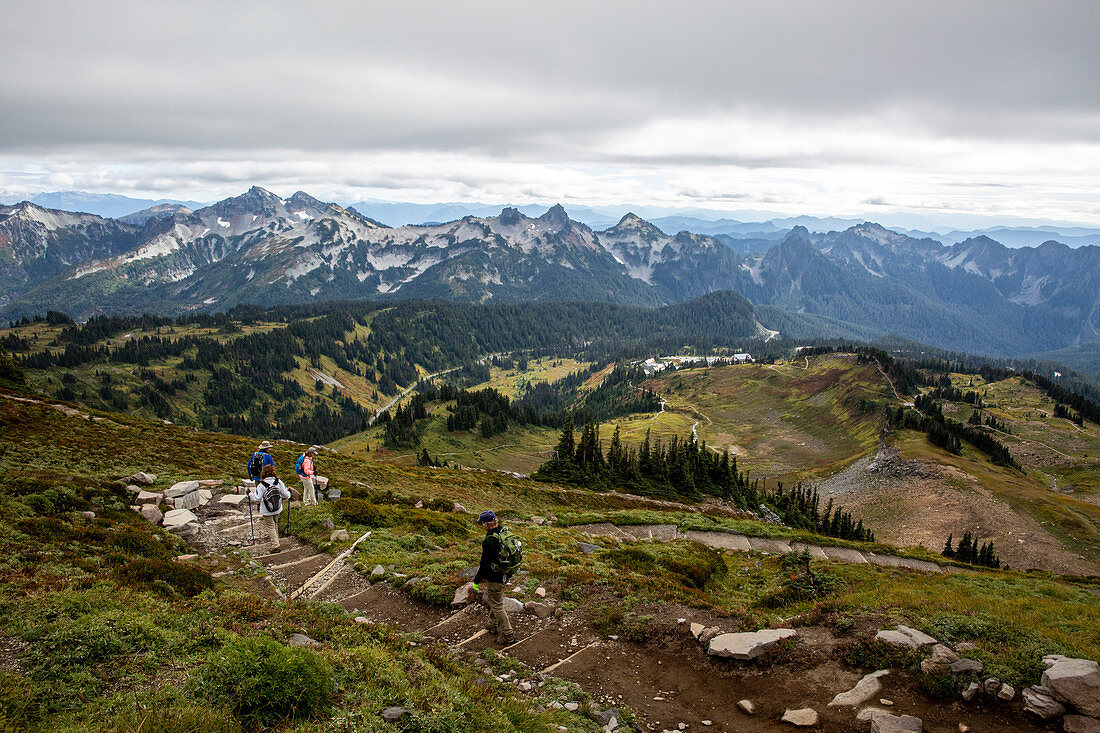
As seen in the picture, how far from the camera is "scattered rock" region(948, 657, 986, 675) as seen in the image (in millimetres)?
11508

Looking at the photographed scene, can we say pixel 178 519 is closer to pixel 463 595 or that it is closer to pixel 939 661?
pixel 463 595

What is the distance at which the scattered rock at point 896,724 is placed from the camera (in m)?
10.2

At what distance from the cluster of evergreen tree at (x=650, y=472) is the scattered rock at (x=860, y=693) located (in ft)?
186

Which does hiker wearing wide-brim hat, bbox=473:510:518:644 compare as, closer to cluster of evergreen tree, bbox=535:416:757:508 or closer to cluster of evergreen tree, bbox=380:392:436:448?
cluster of evergreen tree, bbox=535:416:757:508

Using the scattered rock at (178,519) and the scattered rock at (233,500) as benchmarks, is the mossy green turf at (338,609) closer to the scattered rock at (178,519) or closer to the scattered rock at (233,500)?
the scattered rock at (178,519)

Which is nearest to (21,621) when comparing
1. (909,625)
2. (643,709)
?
(643,709)

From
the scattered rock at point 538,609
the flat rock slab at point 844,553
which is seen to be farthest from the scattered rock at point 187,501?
the flat rock slab at point 844,553

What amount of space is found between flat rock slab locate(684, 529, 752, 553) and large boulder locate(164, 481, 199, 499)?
33.4 m

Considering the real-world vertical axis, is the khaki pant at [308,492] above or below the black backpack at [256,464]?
below

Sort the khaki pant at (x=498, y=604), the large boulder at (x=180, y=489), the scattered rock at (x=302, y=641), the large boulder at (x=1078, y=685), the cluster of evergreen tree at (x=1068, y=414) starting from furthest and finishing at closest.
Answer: the cluster of evergreen tree at (x=1068, y=414) < the large boulder at (x=180, y=489) < the khaki pant at (x=498, y=604) < the scattered rock at (x=302, y=641) < the large boulder at (x=1078, y=685)

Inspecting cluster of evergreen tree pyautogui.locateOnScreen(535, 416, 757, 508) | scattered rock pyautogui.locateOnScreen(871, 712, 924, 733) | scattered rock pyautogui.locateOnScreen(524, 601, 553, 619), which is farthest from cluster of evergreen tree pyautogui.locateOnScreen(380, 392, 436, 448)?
scattered rock pyautogui.locateOnScreen(871, 712, 924, 733)

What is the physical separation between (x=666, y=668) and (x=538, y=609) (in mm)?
5220

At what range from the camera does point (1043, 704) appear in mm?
10242

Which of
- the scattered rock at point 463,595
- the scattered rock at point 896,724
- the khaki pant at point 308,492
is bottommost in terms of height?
the khaki pant at point 308,492
